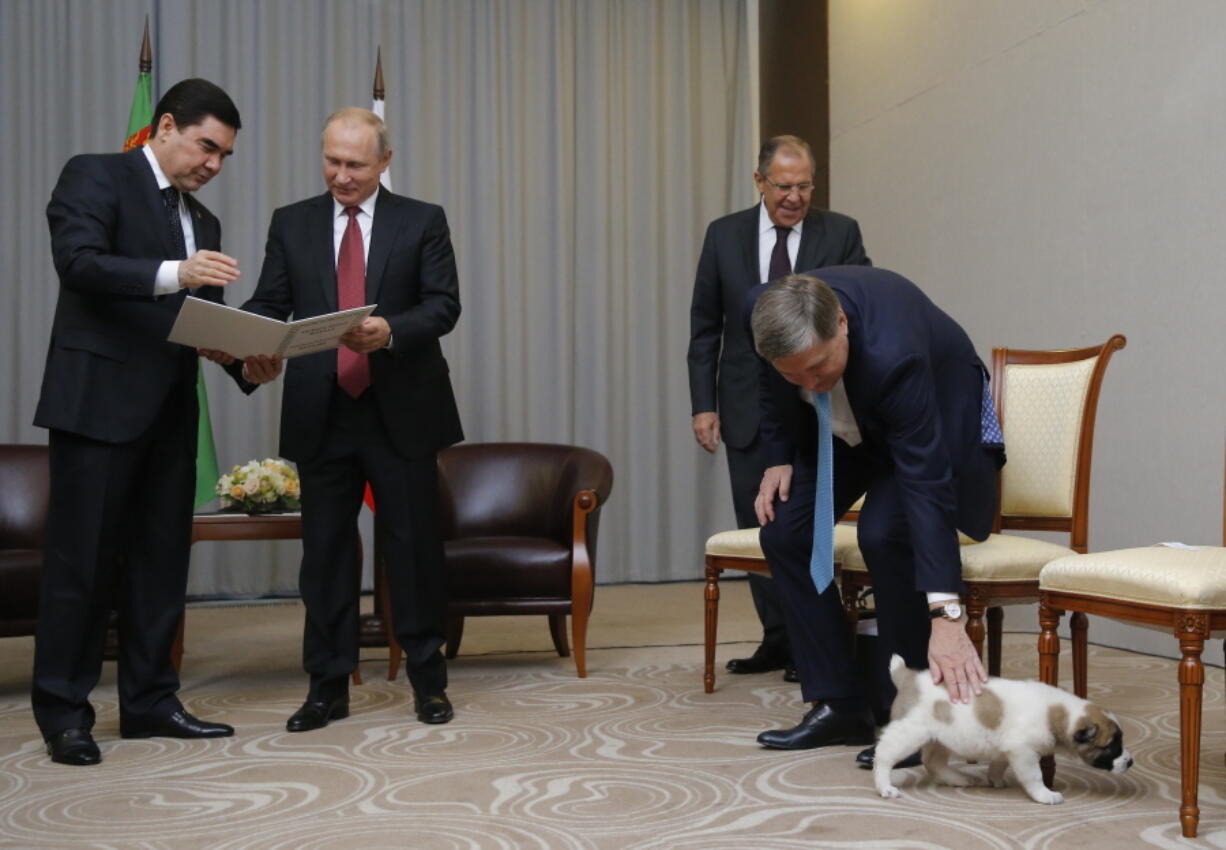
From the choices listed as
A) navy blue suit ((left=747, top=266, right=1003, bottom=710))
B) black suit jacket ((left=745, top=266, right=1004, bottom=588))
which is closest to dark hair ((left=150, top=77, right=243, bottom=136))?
navy blue suit ((left=747, top=266, right=1003, bottom=710))

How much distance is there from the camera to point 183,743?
10.00 ft

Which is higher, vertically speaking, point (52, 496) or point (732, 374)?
point (732, 374)

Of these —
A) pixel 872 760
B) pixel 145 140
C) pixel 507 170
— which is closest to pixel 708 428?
pixel 872 760

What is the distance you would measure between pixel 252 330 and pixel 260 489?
159 cm

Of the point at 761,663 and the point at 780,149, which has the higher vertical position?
the point at 780,149

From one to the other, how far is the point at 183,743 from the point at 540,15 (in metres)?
4.57

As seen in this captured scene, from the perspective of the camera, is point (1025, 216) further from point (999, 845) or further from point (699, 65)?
point (999, 845)

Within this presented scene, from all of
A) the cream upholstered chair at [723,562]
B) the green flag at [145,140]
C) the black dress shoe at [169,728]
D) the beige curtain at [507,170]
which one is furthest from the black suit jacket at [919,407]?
the beige curtain at [507,170]

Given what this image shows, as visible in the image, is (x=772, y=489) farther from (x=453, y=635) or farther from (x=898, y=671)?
(x=453, y=635)

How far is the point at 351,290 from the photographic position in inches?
127

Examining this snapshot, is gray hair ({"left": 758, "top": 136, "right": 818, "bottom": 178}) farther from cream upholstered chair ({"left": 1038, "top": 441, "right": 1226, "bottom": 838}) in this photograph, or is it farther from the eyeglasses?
cream upholstered chair ({"left": 1038, "top": 441, "right": 1226, "bottom": 838})

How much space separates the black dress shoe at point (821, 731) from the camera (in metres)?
2.88

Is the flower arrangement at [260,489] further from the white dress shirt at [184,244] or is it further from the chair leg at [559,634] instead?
the white dress shirt at [184,244]

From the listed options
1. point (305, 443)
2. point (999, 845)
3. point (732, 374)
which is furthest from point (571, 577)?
point (999, 845)
